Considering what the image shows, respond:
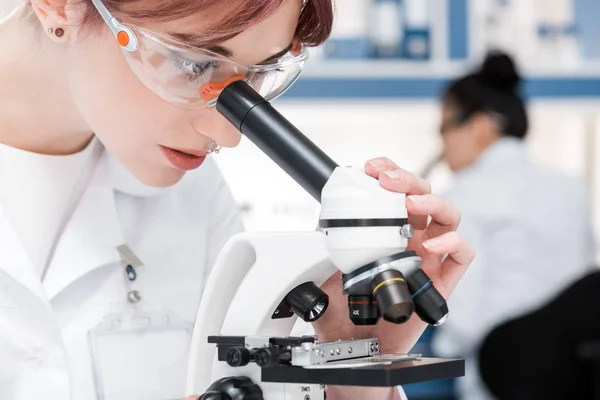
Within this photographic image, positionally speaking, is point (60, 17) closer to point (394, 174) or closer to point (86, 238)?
point (86, 238)

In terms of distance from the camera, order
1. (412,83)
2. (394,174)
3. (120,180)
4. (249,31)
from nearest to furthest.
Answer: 1. (394,174)
2. (249,31)
3. (120,180)
4. (412,83)

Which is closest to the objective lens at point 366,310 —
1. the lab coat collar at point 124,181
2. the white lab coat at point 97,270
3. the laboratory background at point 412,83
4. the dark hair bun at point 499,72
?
the white lab coat at point 97,270

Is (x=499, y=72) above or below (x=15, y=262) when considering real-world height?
above

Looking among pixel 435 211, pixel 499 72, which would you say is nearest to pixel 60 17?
pixel 435 211

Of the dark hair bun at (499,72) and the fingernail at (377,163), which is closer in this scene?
the fingernail at (377,163)

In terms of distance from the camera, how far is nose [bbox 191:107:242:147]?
1342 mm

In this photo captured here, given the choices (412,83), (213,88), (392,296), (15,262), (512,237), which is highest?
(412,83)

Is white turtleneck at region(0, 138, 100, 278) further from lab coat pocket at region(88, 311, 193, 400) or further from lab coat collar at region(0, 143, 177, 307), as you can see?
lab coat pocket at region(88, 311, 193, 400)

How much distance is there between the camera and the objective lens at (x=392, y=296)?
40.4 inches

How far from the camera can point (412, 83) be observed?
466 cm

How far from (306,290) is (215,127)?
311 mm

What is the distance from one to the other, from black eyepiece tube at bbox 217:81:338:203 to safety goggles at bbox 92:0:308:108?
0.04 metres

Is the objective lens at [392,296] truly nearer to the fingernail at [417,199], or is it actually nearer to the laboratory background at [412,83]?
the fingernail at [417,199]

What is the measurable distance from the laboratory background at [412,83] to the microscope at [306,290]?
3237 millimetres
